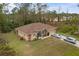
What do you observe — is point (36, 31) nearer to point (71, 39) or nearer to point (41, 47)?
point (41, 47)

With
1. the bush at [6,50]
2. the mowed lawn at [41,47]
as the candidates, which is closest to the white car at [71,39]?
the mowed lawn at [41,47]

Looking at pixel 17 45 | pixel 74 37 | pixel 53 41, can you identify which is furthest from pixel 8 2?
pixel 74 37

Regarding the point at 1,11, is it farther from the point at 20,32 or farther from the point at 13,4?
the point at 20,32

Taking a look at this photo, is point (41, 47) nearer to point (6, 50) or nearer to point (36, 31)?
point (36, 31)

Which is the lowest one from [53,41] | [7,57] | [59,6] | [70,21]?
[7,57]

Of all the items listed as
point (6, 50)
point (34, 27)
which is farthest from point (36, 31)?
point (6, 50)

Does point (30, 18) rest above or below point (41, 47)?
above
